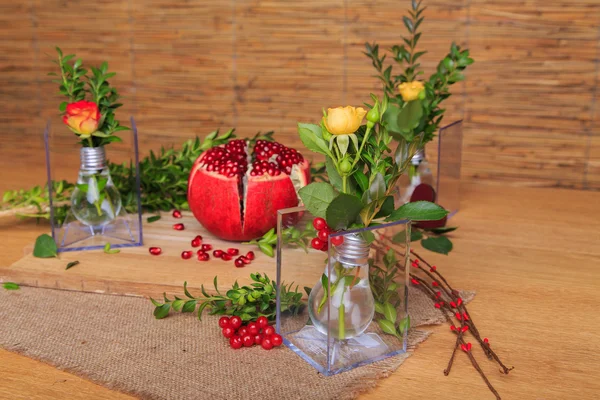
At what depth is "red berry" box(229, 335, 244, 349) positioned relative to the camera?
103cm

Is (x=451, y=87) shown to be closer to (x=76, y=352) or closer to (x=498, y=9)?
(x=498, y=9)

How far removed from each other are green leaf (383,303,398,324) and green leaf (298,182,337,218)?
6.6 inches

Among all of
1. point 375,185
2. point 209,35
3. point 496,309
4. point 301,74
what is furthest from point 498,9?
point 375,185

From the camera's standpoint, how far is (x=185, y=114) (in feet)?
8.17

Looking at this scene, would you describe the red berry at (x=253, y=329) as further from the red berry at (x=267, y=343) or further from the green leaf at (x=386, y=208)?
the green leaf at (x=386, y=208)

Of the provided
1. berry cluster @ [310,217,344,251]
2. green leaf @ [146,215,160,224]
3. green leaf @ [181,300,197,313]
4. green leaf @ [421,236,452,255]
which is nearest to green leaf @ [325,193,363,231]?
berry cluster @ [310,217,344,251]

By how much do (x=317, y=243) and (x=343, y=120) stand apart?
0.17m

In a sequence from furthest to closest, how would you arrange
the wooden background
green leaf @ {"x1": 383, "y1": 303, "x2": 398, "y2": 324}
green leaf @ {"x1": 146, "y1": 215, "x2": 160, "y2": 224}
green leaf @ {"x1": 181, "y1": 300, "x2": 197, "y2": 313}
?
the wooden background, green leaf @ {"x1": 146, "y1": 215, "x2": 160, "y2": 224}, green leaf @ {"x1": 181, "y1": 300, "x2": 197, "y2": 313}, green leaf @ {"x1": 383, "y1": 303, "x2": 398, "y2": 324}

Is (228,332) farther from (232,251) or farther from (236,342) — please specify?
(232,251)

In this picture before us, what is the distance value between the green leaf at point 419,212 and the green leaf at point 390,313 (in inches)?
5.2

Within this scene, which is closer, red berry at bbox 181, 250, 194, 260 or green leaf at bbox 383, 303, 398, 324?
green leaf at bbox 383, 303, 398, 324

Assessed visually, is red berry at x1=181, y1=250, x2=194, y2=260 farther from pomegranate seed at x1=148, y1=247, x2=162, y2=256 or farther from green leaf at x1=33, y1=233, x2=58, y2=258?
green leaf at x1=33, y1=233, x2=58, y2=258

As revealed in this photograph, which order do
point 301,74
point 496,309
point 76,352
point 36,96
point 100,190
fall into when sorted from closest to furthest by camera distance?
point 76,352, point 496,309, point 100,190, point 301,74, point 36,96

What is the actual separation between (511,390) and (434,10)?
4.82ft
